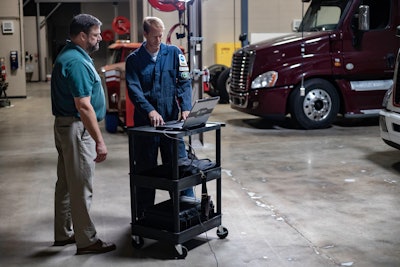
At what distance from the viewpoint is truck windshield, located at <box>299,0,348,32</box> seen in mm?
10273

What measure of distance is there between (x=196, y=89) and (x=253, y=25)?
34.8ft

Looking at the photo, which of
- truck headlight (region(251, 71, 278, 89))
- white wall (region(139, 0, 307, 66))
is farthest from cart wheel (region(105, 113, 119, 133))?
white wall (region(139, 0, 307, 66))

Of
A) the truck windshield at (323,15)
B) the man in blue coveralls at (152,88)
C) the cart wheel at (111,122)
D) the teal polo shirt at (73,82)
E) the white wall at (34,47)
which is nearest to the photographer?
the teal polo shirt at (73,82)

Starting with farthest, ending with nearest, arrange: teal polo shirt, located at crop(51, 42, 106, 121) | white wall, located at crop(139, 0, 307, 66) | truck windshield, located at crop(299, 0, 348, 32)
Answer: white wall, located at crop(139, 0, 307, 66)
truck windshield, located at crop(299, 0, 348, 32)
teal polo shirt, located at crop(51, 42, 106, 121)

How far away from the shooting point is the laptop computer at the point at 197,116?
167 inches

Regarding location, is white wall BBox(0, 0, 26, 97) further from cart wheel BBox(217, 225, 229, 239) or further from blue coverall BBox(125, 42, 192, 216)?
cart wheel BBox(217, 225, 229, 239)

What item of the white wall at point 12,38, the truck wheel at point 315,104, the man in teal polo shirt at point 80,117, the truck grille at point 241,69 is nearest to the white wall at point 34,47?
the white wall at point 12,38

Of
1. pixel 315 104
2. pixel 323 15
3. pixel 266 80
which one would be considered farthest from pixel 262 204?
pixel 323 15

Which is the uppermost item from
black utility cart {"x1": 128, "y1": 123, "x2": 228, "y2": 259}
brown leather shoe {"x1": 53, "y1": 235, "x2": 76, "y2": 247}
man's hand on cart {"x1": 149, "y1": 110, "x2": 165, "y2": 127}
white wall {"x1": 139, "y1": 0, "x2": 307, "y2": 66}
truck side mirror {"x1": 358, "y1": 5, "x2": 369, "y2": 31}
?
white wall {"x1": 139, "y1": 0, "x2": 307, "y2": 66}

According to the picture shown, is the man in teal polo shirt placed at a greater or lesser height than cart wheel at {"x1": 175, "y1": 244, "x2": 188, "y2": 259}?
greater

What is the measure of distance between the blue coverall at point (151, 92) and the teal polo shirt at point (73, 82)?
1.72 feet

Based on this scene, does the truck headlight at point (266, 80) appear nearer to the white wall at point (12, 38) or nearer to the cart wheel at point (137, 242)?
the cart wheel at point (137, 242)

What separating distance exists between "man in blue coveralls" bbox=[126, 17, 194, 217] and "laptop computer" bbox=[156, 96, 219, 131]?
1.04 feet

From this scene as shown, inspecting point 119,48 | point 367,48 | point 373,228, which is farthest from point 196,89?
point 373,228
